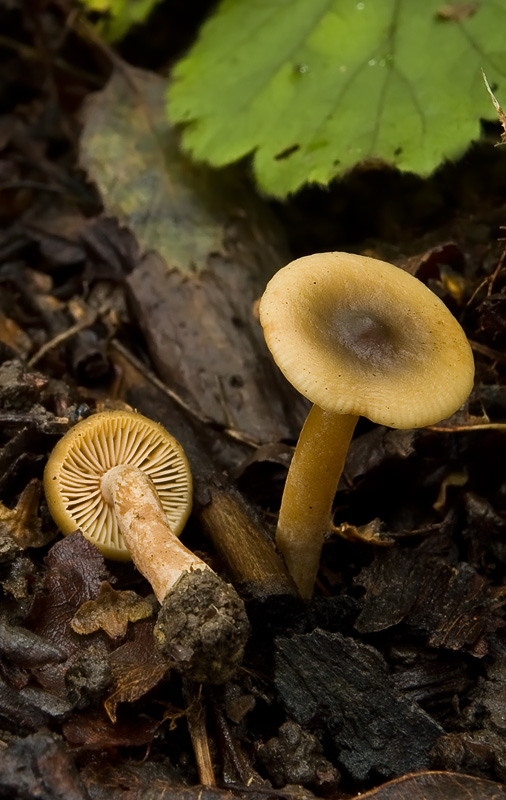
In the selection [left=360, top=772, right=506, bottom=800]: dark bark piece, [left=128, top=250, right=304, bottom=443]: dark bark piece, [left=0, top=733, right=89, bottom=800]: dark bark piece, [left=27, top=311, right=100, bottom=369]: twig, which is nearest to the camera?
[left=0, top=733, right=89, bottom=800]: dark bark piece

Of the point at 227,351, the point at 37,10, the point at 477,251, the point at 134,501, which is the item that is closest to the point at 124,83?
the point at 37,10

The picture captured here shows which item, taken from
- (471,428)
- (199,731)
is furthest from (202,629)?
(471,428)

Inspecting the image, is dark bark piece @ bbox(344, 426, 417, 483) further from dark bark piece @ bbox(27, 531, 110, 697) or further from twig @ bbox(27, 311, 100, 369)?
Answer: twig @ bbox(27, 311, 100, 369)

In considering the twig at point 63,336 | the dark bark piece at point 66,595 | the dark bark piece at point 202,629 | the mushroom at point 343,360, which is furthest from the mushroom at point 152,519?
the twig at point 63,336

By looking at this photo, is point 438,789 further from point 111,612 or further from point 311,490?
point 111,612

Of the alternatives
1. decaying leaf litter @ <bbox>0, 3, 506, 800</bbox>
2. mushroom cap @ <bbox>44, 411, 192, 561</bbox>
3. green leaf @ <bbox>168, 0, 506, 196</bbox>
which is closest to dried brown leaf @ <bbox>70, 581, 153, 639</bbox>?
decaying leaf litter @ <bbox>0, 3, 506, 800</bbox>

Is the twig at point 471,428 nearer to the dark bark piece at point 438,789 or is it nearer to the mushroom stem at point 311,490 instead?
the mushroom stem at point 311,490
